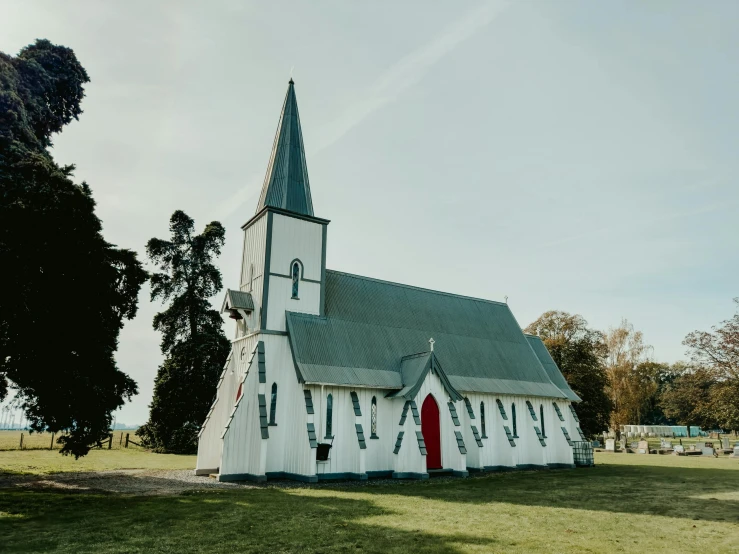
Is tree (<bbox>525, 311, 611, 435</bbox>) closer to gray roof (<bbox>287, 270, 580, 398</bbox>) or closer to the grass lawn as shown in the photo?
gray roof (<bbox>287, 270, 580, 398</bbox>)

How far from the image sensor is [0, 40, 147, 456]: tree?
1598cm

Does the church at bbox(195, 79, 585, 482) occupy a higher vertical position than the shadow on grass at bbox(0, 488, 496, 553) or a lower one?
higher

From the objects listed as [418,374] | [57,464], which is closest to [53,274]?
[57,464]

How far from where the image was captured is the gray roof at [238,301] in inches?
984

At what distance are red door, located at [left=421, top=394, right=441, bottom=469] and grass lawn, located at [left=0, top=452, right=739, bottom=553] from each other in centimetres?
563

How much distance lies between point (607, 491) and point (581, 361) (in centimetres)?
2932

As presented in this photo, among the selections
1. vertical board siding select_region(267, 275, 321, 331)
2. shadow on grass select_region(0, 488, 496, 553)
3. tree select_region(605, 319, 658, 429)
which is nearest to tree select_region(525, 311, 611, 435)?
tree select_region(605, 319, 658, 429)

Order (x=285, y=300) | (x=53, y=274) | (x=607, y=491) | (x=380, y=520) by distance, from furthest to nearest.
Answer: (x=285, y=300) → (x=607, y=491) → (x=53, y=274) → (x=380, y=520)

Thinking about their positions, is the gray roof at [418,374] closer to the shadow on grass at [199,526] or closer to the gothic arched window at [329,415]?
the gothic arched window at [329,415]

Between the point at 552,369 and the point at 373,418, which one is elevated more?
the point at 552,369

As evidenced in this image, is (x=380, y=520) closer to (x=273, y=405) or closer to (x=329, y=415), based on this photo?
(x=329, y=415)

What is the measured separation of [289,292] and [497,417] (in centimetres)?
1382

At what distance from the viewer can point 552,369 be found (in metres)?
36.3

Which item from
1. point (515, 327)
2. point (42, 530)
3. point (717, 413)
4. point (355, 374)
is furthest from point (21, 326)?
point (717, 413)
